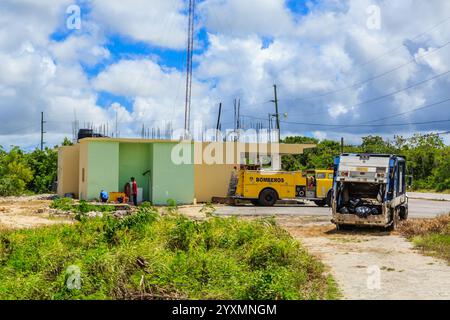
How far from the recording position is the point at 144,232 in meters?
14.2

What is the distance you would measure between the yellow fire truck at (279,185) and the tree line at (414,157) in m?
18.1

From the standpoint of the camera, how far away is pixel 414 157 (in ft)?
209

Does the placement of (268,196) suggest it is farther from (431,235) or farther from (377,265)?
(377,265)

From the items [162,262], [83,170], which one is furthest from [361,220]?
[83,170]

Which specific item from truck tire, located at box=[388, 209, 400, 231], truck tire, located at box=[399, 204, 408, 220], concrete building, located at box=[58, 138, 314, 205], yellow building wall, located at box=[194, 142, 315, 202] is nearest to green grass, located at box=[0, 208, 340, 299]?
truck tire, located at box=[388, 209, 400, 231]

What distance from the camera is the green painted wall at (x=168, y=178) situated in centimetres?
3188

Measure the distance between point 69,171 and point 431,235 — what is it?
2542 cm

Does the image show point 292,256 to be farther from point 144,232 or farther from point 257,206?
point 257,206

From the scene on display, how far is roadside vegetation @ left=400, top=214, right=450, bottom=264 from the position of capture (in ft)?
47.9

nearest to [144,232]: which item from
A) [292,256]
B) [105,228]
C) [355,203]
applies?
[105,228]

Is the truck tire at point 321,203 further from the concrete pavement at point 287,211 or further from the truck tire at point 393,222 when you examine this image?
the truck tire at point 393,222

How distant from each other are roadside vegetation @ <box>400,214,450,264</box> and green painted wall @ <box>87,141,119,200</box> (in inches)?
662

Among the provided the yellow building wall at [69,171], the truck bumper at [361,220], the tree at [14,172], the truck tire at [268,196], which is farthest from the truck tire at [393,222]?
the tree at [14,172]
